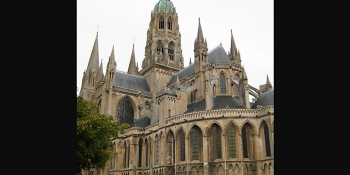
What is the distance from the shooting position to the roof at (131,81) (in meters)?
52.6

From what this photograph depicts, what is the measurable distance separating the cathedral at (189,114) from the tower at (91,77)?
0.63 m

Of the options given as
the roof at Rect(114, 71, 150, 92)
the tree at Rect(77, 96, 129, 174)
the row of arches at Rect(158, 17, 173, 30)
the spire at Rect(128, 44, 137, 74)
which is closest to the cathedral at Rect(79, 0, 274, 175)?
the roof at Rect(114, 71, 150, 92)

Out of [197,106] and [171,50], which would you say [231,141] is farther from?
[171,50]

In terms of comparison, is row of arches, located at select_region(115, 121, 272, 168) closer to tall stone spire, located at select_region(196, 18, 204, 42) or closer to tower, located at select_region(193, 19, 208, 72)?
tower, located at select_region(193, 19, 208, 72)

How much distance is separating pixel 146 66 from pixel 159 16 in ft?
35.7

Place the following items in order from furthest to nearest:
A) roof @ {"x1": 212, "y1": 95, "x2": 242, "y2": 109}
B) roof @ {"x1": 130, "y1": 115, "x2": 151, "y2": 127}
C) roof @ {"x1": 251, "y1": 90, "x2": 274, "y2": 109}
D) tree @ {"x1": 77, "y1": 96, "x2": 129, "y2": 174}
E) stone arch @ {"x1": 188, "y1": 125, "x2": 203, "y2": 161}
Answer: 1. roof @ {"x1": 130, "y1": 115, "x2": 151, "y2": 127}
2. roof @ {"x1": 212, "y1": 95, "x2": 242, "y2": 109}
3. roof @ {"x1": 251, "y1": 90, "x2": 274, "y2": 109}
4. stone arch @ {"x1": 188, "y1": 125, "x2": 203, "y2": 161}
5. tree @ {"x1": 77, "y1": 96, "x2": 129, "y2": 174}

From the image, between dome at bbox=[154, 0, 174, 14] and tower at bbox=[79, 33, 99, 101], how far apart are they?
15205 millimetres

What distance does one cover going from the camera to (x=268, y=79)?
41.9m

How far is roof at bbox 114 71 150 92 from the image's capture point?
52625mm

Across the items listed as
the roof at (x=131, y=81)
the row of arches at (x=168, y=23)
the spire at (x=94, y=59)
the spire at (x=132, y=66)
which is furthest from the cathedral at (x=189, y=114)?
the spire at (x=132, y=66)

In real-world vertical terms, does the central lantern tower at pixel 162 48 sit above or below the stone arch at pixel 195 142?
above

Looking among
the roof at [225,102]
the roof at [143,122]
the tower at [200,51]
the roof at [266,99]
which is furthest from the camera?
the roof at [143,122]

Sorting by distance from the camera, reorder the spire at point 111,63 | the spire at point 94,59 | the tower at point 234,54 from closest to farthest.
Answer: the tower at point 234,54, the spire at point 111,63, the spire at point 94,59

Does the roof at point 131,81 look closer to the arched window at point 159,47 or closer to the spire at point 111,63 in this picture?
the spire at point 111,63
